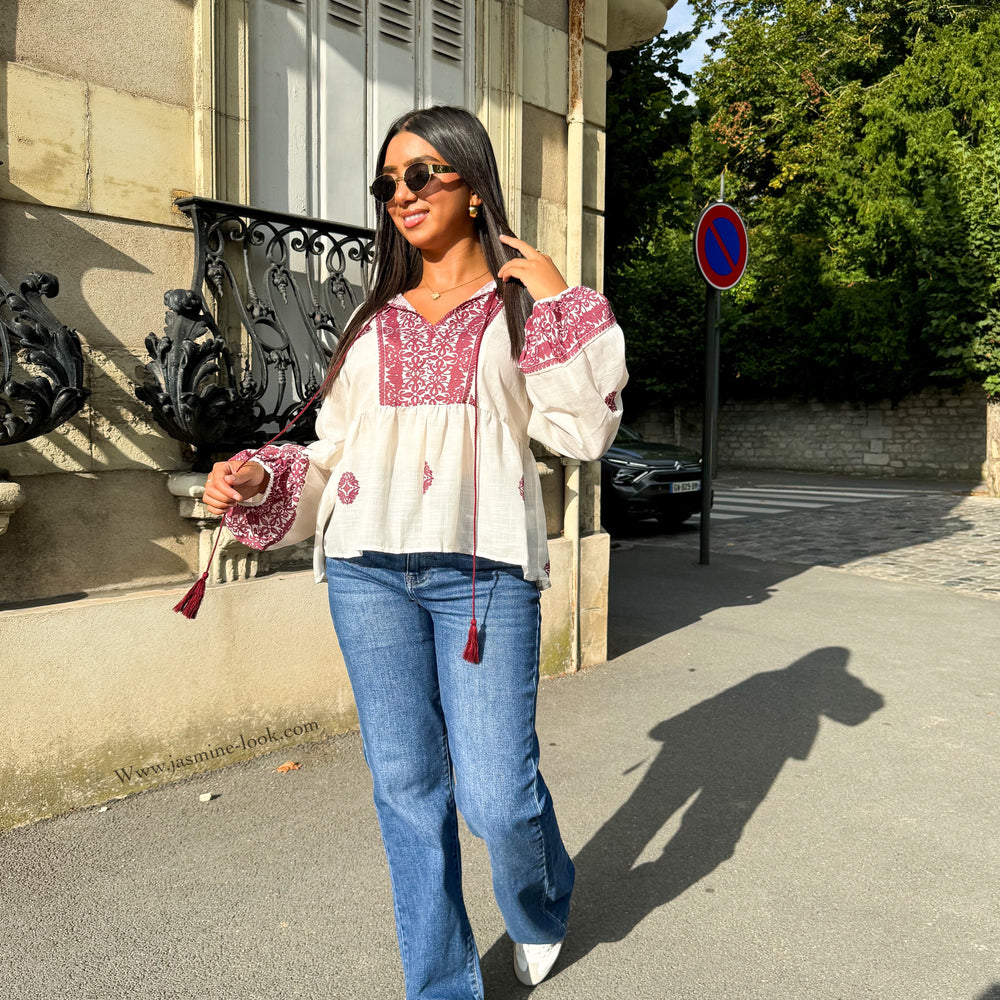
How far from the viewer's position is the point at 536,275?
6.51ft

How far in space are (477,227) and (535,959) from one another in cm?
174

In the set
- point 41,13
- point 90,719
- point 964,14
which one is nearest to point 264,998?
point 90,719

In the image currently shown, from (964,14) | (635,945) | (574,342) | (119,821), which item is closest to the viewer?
(574,342)

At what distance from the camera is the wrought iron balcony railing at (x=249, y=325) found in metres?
3.72

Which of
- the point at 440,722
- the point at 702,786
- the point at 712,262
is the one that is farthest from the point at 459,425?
the point at 712,262

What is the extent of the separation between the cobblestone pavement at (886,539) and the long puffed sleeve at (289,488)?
691 centimetres

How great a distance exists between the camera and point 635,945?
2650mm

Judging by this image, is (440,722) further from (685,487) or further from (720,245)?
(685,487)

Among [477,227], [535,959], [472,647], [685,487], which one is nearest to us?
[472,647]

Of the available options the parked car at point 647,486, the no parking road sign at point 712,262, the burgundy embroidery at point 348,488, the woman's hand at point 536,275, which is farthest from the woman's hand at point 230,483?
the parked car at point 647,486

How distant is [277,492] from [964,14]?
31230mm

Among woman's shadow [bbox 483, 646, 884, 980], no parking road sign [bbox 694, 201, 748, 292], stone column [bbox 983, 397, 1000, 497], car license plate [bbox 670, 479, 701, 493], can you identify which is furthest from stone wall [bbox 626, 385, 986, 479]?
woman's shadow [bbox 483, 646, 884, 980]

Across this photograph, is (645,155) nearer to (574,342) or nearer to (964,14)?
(574,342)

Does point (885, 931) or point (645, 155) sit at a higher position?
point (645, 155)
